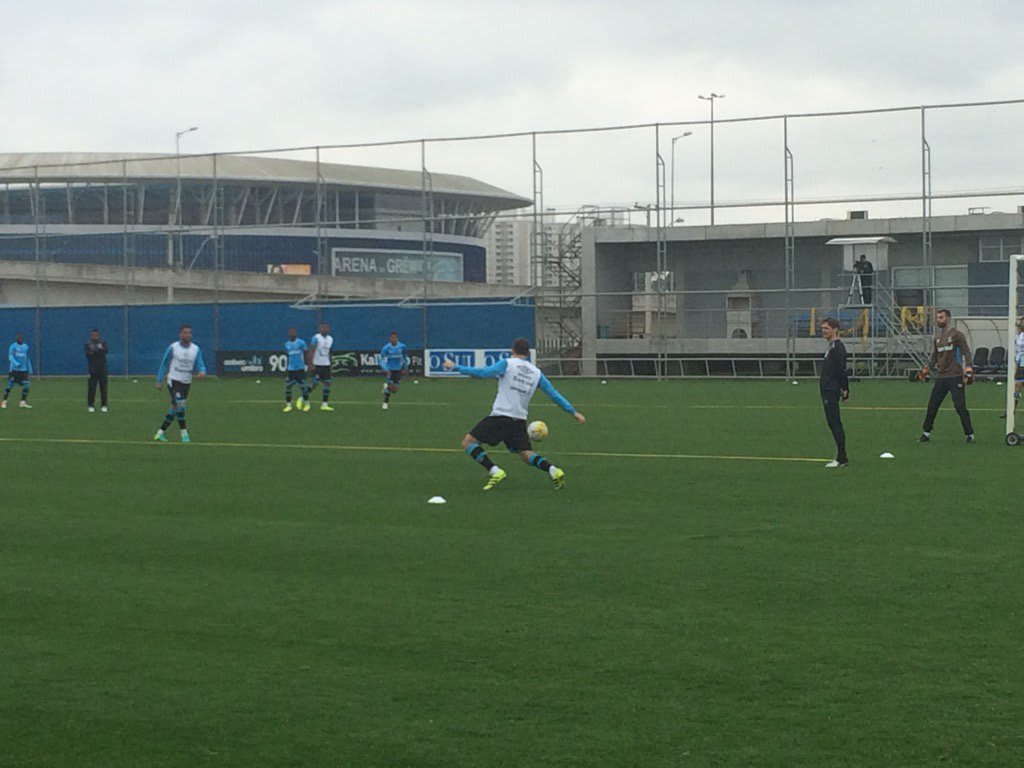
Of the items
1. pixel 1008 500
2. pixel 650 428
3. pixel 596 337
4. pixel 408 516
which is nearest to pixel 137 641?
pixel 408 516

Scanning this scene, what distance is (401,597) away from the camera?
9492 mm

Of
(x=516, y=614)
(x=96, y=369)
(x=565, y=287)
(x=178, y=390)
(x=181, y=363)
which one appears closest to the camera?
(x=516, y=614)

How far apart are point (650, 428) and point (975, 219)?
31.6m

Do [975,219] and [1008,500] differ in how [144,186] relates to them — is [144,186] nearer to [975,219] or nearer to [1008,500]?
[975,219]

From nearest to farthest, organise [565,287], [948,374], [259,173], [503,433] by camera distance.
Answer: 1. [503,433]
2. [948,374]
3. [565,287]
4. [259,173]

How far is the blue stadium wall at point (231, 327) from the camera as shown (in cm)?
4781

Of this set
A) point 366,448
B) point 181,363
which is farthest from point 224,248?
point 366,448

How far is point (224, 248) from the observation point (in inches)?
2808

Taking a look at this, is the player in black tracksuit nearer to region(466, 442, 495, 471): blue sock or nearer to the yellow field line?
the yellow field line

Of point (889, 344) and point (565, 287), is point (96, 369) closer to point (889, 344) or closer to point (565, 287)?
point (889, 344)

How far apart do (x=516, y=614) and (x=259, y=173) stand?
266 feet

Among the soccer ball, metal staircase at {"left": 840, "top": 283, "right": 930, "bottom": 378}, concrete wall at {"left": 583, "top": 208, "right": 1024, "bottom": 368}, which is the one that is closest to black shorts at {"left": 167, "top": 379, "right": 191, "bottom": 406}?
the soccer ball

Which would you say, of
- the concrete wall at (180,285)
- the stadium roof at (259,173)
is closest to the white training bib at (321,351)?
the concrete wall at (180,285)

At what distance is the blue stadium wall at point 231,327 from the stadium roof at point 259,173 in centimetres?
2100
